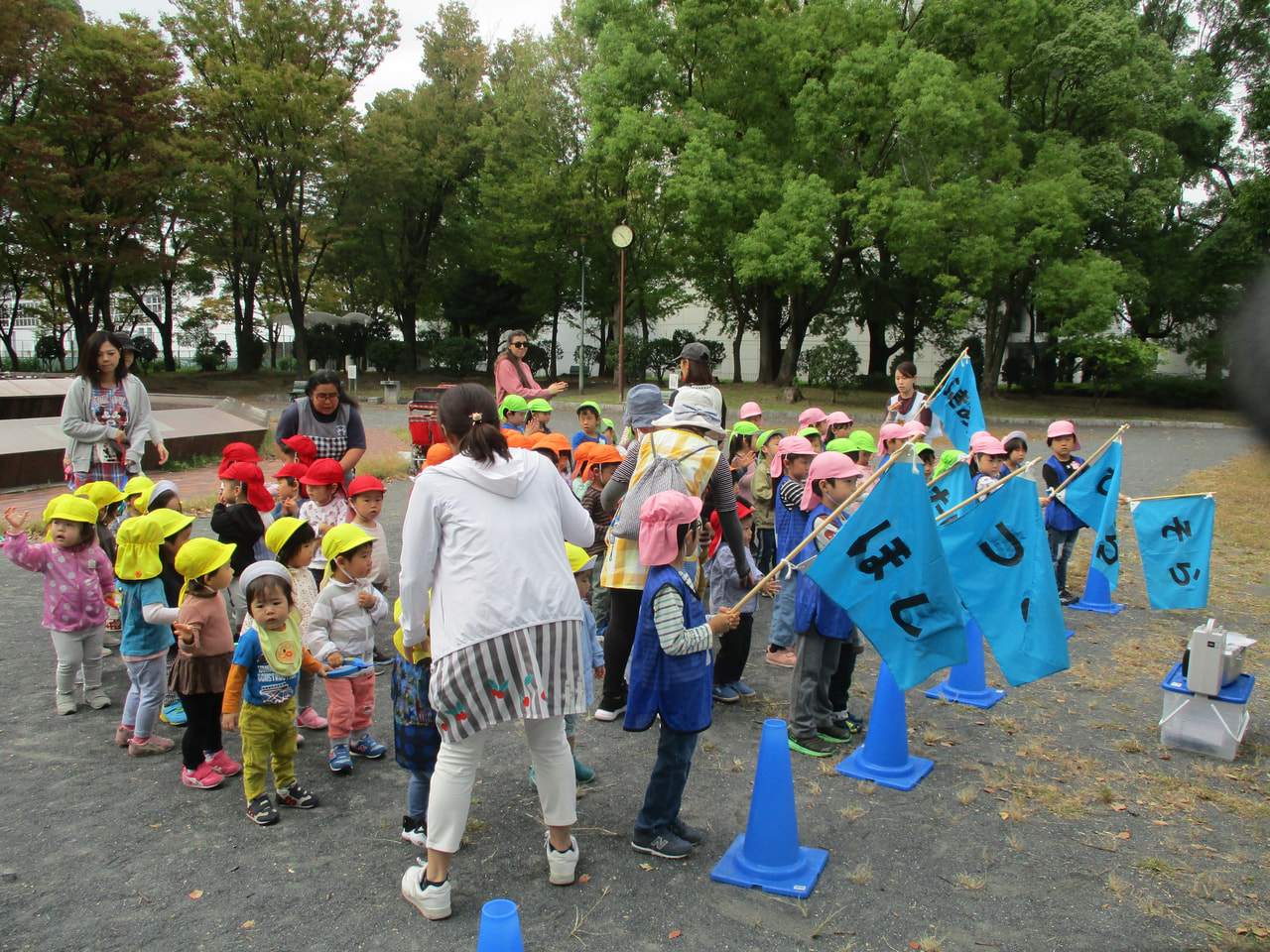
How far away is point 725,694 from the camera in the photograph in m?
5.18

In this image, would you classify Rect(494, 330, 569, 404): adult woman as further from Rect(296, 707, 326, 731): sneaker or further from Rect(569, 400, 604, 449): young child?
Rect(296, 707, 326, 731): sneaker

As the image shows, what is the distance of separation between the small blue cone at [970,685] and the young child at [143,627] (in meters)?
4.34

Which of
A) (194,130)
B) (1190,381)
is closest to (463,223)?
(194,130)

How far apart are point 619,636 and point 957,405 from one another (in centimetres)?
517

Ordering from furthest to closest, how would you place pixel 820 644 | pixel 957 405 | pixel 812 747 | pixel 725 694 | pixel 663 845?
pixel 957 405 → pixel 725 694 → pixel 812 747 → pixel 820 644 → pixel 663 845

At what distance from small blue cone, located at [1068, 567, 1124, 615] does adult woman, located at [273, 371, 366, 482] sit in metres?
5.94

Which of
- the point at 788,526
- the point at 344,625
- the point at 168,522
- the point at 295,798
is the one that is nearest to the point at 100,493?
the point at 168,522

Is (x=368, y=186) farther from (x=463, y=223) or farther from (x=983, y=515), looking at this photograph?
(x=983, y=515)

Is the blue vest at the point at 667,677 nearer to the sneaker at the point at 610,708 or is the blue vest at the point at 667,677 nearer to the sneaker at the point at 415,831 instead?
the sneaker at the point at 415,831

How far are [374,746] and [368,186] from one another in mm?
28858

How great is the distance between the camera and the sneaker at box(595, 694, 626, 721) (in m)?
4.88

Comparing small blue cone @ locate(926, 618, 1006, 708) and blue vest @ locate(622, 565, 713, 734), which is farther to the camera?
small blue cone @ locate(926, 618, 1006, 708)

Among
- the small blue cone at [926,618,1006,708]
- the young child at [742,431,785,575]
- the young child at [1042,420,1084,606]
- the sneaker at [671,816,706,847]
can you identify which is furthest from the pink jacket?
the young child at [1042,420,1084,606]

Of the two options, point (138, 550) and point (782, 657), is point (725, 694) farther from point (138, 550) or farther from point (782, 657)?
point (138, 550)
